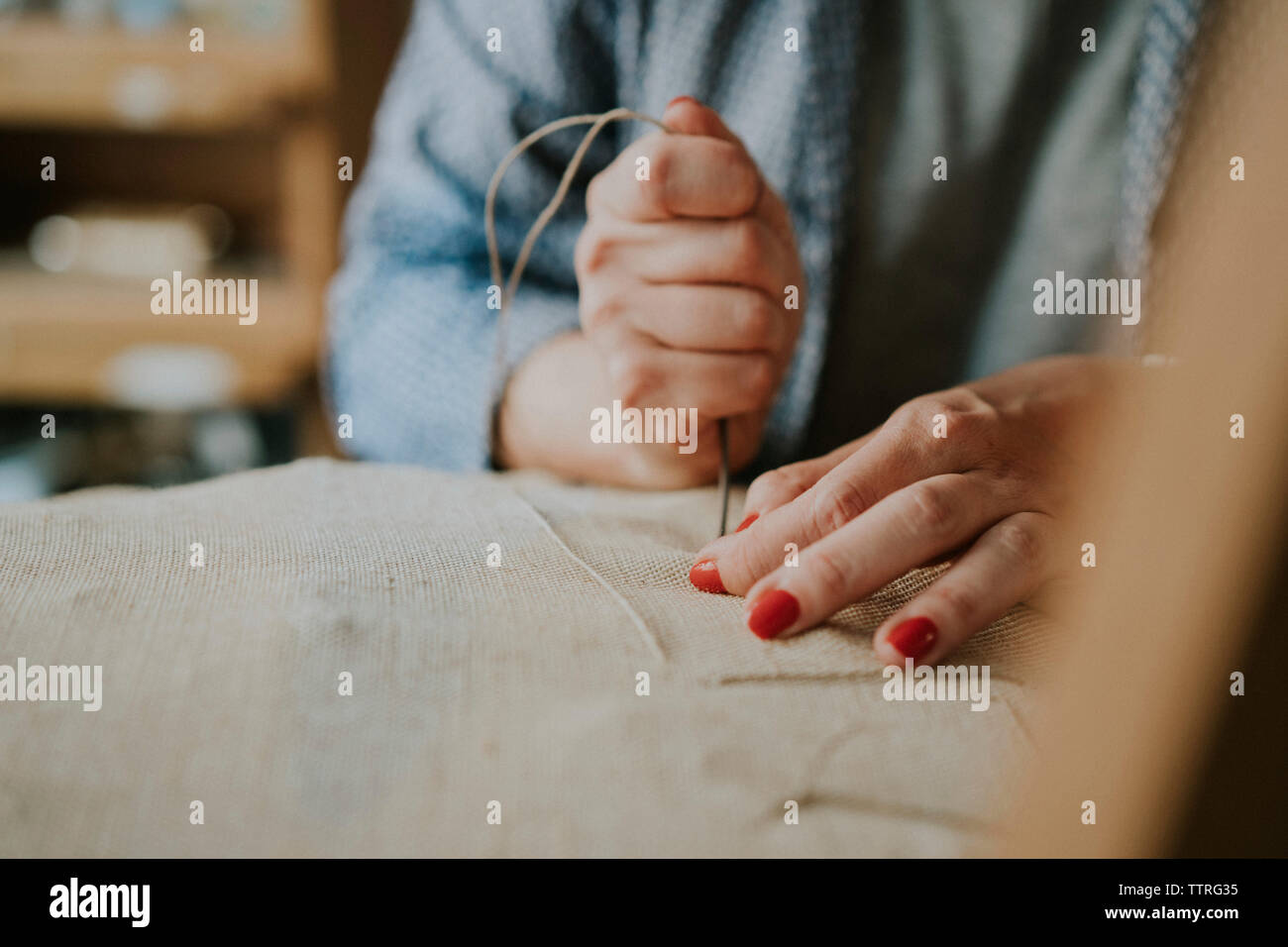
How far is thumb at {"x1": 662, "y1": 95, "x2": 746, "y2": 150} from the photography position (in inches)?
16.4

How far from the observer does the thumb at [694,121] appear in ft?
1.37

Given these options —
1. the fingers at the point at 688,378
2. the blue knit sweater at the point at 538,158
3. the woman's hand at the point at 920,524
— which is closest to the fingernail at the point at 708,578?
the woman's hand at the point at 920,524

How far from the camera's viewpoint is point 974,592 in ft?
1.05

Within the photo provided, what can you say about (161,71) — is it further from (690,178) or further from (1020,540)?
(1020,540)

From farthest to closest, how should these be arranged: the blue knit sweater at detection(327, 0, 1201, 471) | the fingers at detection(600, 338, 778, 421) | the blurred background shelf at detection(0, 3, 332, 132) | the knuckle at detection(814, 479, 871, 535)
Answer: the blurred background shelf at detection(0, 3, 332, 132)
the blue knit sweater at detection(327, 0, 1201, 471)
the fingers at detection(600, 338, 778, 421)
the knuckle at detection(814, 479, 871, 535)

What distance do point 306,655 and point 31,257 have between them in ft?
4.81

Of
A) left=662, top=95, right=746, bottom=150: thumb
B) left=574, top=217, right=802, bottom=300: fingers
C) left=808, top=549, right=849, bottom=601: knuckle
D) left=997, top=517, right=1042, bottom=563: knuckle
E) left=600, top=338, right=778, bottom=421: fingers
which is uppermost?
left=662, top=95, right=746, bottom=150: thumb

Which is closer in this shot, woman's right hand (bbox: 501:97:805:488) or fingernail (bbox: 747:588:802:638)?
fingernail (bbox: 747:588:802:638)

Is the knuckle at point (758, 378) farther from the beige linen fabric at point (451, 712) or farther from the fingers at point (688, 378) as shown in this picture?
the beige linen fabric at point (451, 712)

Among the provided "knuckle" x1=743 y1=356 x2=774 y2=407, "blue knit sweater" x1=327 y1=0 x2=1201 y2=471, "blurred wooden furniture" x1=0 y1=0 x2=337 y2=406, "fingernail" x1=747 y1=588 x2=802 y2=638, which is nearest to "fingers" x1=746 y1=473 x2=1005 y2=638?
"fingernail" x1=747 y1=588 x2=802 y2=638

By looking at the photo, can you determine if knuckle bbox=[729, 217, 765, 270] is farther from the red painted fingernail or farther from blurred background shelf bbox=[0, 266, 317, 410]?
blurred background shelf bbox=[0, 266, 317, 410]

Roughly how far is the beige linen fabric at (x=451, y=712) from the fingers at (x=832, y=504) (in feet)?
0.05

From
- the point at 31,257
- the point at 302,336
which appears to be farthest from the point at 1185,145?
the point at 31,257

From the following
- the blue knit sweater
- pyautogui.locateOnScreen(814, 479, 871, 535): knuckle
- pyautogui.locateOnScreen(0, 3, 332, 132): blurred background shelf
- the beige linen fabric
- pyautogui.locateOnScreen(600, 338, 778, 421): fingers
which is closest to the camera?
the beige linen fabric
